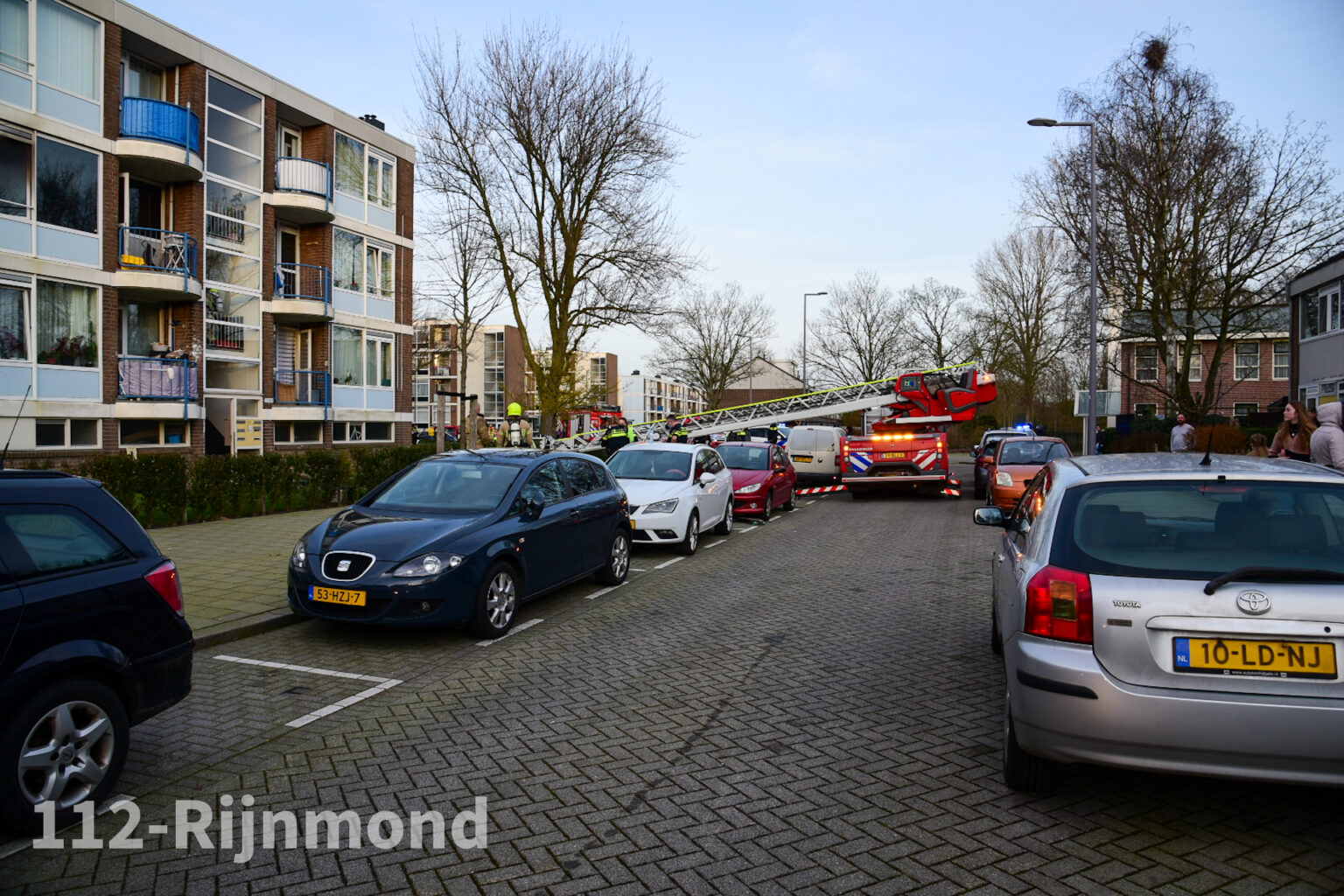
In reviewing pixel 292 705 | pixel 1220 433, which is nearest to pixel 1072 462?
pixel 292 705

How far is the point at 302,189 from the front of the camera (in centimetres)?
2306

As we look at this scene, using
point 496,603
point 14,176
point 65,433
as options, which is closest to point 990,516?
point 496,603

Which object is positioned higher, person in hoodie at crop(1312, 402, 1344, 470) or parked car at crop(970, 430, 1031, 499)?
person in hoodie at crop(1312, 402, 1344, 470)

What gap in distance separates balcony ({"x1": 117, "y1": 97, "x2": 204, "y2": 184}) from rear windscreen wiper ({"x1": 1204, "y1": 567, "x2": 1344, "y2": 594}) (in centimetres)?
2060

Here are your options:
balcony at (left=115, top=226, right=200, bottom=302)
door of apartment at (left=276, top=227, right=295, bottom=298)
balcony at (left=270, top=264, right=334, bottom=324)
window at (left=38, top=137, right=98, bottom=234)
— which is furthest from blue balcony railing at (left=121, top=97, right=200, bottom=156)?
door of apartment at (left=276, top=227, right=295, bottom=298)

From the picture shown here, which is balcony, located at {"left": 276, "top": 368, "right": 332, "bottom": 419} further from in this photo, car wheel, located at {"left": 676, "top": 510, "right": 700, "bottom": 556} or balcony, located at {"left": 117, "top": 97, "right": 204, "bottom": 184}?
car wheel, located at {"left": 676, "top": 510, "right": 700, "bottom": 556}

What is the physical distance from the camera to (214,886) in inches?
128

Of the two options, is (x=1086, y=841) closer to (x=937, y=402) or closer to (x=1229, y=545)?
(x=1229, y=545)

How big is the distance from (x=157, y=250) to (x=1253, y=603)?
2152cm

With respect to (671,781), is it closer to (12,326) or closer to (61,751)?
(61,751)

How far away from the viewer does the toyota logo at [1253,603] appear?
3.39 m

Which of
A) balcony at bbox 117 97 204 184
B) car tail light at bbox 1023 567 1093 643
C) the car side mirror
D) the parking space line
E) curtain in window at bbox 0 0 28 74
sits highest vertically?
curtain in window at bbox 0 0 28 74

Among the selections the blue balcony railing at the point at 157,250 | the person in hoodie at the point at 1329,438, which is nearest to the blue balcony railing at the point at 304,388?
the blue balcony railing at the point at 157,250

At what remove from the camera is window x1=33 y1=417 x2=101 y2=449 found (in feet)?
55.9
